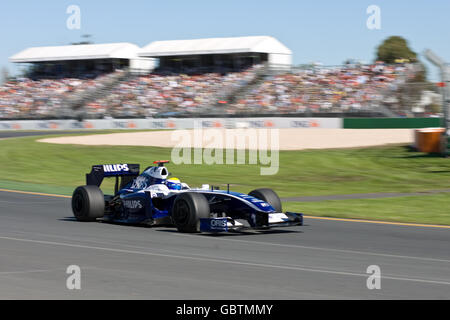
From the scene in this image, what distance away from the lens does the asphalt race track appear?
22.5ft

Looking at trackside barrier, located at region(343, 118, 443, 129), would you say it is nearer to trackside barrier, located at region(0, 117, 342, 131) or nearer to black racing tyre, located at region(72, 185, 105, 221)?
trackside barrier, located at region(0, 117, 342, 131)

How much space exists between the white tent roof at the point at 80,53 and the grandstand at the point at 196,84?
0.10 meters

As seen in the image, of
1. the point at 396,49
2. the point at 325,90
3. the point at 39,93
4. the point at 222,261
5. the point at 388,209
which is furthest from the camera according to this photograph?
the point at 396,49

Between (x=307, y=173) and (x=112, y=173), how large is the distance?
1150 centimetres

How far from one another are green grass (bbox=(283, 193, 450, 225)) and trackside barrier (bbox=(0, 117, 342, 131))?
27.1 meters

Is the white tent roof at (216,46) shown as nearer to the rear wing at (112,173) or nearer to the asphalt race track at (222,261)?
the rear wing at (112,173)

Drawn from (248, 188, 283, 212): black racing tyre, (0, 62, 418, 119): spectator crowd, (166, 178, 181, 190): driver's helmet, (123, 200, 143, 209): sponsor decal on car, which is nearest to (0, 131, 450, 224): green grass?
(248, 188, 283, 212): black racing tyre

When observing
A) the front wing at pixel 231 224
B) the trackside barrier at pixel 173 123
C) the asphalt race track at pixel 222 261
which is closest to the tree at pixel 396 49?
the trackside barrier at pixel 173 123

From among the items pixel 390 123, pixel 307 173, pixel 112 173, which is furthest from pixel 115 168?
pixel 390 123

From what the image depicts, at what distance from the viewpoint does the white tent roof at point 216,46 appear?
60438 millimetres

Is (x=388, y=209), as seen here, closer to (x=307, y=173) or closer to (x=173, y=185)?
(x=173, y=185)

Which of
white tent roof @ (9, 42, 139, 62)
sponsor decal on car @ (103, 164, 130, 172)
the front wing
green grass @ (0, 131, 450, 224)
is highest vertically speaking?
white tent roof @ (9, 42, 139, 62)

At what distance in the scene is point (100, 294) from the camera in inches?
261

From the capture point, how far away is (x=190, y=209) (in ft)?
36.2
